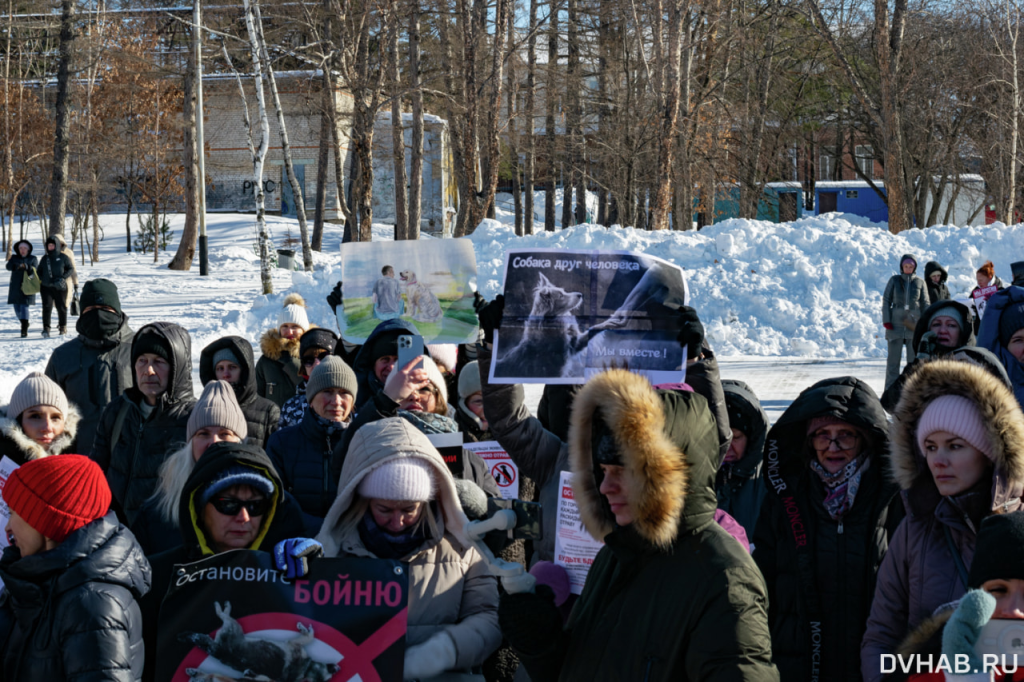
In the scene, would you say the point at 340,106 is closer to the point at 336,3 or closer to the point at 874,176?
the point at 336,3

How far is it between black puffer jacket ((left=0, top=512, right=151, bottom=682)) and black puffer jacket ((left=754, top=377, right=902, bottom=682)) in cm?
216

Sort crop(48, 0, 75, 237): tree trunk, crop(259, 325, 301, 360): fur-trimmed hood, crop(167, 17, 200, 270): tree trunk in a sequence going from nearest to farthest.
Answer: crop(259, 325, 301, 360): fur-trimmed hood → crop(48, 0, 75, 237): tree trunk → crop(167, 17, 200, 270): tree trunk

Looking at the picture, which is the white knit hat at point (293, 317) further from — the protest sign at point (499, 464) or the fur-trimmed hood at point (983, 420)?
the fur-trimmed hood at point (983, 420)

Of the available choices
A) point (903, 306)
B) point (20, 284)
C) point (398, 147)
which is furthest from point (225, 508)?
point (398, 147)

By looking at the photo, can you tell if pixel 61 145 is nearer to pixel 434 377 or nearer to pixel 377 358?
pixel 377 358

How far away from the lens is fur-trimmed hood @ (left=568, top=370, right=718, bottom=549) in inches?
92.1

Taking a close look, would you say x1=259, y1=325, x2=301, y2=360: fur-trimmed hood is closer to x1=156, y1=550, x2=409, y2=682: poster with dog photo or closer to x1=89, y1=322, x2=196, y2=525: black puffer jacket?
x1=89, y1=322, x2=196, y2=525: black puffer jacket

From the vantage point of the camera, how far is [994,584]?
2078mm

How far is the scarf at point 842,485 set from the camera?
3.56 metres

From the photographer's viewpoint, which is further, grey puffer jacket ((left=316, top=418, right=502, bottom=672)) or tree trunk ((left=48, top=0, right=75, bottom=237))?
tree trunk ((left=48, top=0, right=75, bottom=237))

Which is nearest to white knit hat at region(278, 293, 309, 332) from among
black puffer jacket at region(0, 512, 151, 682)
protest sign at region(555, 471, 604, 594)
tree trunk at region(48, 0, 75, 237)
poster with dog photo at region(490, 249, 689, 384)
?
poster with dog photo at region(490, 249, 689, 384)

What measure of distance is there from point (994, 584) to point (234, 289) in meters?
25.3

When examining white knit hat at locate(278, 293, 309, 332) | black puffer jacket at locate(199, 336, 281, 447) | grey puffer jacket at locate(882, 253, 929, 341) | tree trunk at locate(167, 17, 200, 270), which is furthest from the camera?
tree trunk at locate(167, 17, 200, 270)

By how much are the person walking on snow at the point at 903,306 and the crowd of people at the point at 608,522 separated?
9994mm
